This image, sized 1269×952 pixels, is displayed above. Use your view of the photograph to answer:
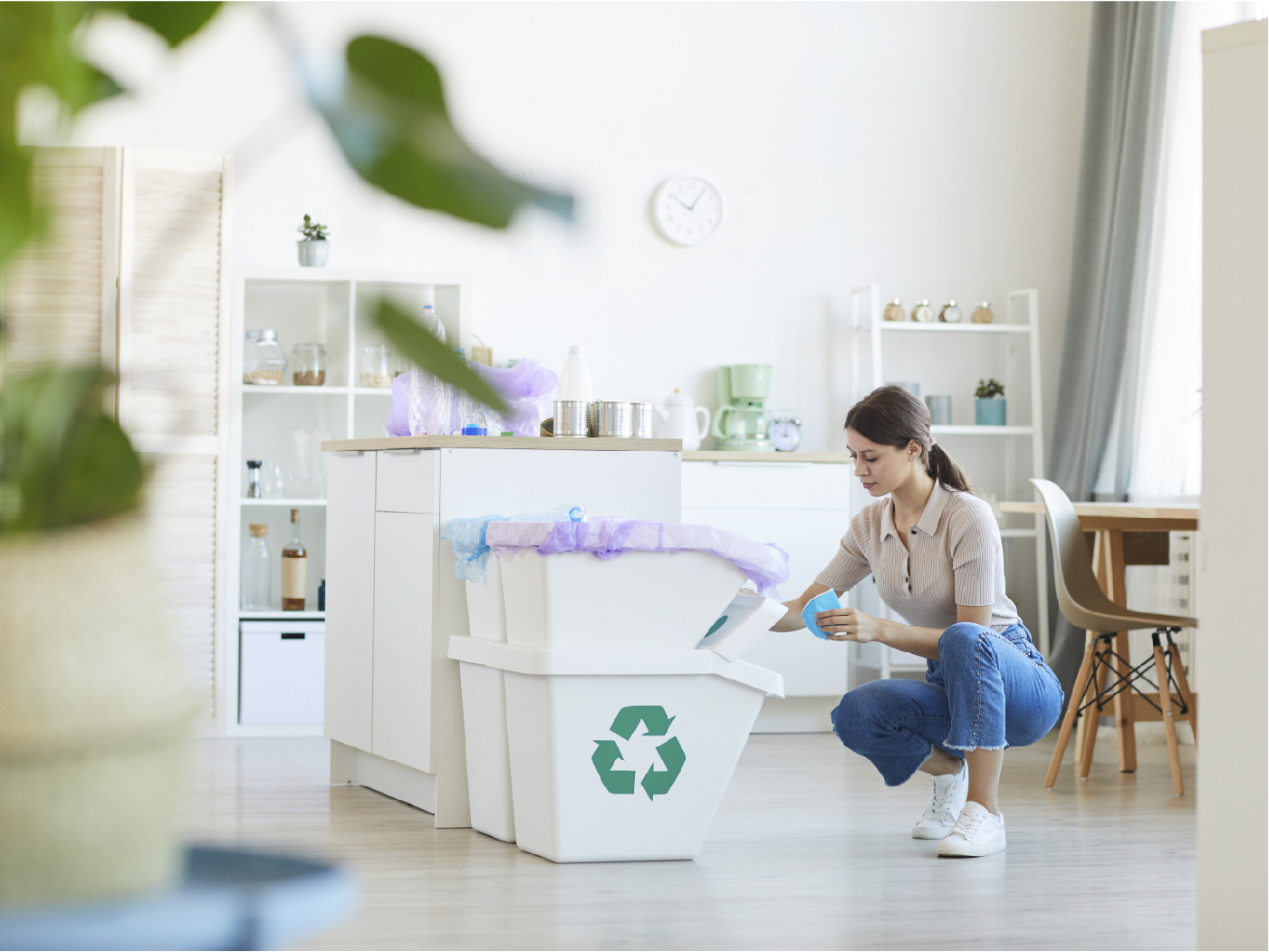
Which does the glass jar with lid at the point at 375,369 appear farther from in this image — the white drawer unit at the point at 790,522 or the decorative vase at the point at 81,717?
the decorative vase at the point at 81,717

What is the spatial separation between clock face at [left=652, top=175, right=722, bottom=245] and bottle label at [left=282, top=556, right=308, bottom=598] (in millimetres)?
1863

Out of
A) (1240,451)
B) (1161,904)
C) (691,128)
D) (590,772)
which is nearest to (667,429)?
(691,128)

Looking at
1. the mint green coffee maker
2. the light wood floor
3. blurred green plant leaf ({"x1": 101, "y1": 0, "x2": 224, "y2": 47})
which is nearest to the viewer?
blurred green plant leaf ({"x1": 101, "y1": 0, "x2": 224, "y2": 47})

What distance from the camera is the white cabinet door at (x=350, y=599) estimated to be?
337 centimetres

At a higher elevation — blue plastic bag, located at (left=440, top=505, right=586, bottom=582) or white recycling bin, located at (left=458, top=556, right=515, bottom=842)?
blue plastic bag, located at (left=440, top=505, right=586, bottom=582)

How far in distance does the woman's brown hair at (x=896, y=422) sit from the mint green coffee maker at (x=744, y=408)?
6.78 feet

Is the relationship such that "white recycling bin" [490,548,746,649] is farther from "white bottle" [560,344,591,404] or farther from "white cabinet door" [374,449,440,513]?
"white bottle" [560,344,591,404]

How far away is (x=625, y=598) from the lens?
2623mm

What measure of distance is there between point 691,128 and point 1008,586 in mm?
2166

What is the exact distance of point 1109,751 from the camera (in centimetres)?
438

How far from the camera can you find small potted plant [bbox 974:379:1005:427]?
530 centimetres

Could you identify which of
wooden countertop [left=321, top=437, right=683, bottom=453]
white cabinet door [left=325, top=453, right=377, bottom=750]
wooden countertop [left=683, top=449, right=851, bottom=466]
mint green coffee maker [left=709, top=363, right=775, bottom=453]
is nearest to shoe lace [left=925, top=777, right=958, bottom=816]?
wooden countertop [left=321, top=437, right=683, bottom=453]

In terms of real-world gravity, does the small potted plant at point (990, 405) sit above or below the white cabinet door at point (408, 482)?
above

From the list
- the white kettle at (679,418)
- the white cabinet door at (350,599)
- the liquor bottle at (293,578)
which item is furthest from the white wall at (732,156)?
the white cabinet door at (350,599)
